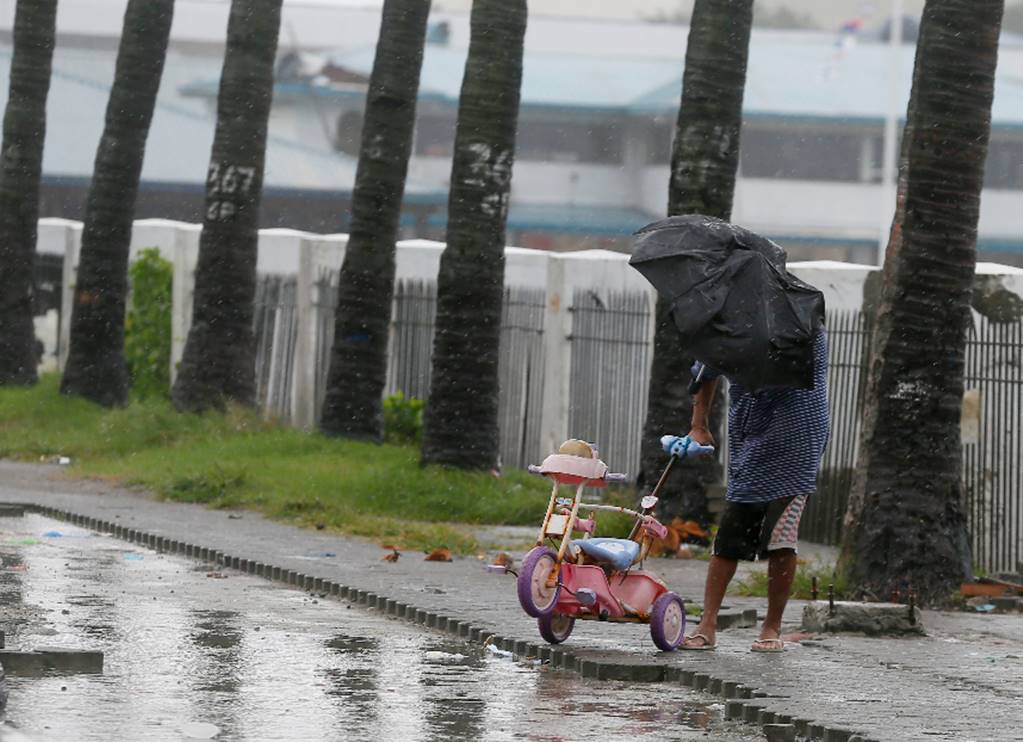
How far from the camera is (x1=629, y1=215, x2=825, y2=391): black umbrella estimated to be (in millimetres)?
10945

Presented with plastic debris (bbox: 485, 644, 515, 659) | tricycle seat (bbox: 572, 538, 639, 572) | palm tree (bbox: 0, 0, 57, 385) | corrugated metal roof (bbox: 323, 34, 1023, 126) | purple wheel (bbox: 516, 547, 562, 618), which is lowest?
plastic debris (bbox: 485, 644, 515, 659)

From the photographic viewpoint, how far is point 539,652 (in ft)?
36.1

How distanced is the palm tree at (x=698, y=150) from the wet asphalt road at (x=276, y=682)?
4441 mm

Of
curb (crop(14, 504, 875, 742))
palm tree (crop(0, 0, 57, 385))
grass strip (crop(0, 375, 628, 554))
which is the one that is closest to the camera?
curb (crop(14, 504, 875, 742))

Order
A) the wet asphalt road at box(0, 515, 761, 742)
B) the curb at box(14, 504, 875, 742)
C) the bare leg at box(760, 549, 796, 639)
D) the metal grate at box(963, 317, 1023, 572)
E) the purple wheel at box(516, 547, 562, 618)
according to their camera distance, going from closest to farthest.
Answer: the wet asphalt road at box(0, 515, 761, 742) → the curb at box(14, 504, 875, 742) → the purple wheel at box(516, 547, 562, 618) → the bare leg at box(760, 549, 796, 639) → the metal grate at box(963, 317, 1023, 572)

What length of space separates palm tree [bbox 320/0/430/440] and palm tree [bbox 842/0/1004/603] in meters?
8.88

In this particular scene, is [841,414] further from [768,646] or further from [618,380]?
[768,646]

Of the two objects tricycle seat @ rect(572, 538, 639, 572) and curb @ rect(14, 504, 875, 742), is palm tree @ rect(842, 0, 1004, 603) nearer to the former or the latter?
tricycle seat @ rect(572, 538, 639, 572)

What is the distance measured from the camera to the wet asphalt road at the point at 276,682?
8578 millimetres

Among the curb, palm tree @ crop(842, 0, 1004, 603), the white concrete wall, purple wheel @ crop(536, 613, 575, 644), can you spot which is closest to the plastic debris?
the curb

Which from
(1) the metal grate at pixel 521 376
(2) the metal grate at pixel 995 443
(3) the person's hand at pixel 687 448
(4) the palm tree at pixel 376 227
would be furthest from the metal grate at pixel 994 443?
(4) the palm tree at pixel 376 227

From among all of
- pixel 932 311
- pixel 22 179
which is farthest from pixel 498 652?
pixel 22 179

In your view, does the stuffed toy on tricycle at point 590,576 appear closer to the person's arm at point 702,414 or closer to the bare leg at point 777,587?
the person's arm at point 702,414

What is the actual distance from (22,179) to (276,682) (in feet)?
63.6
